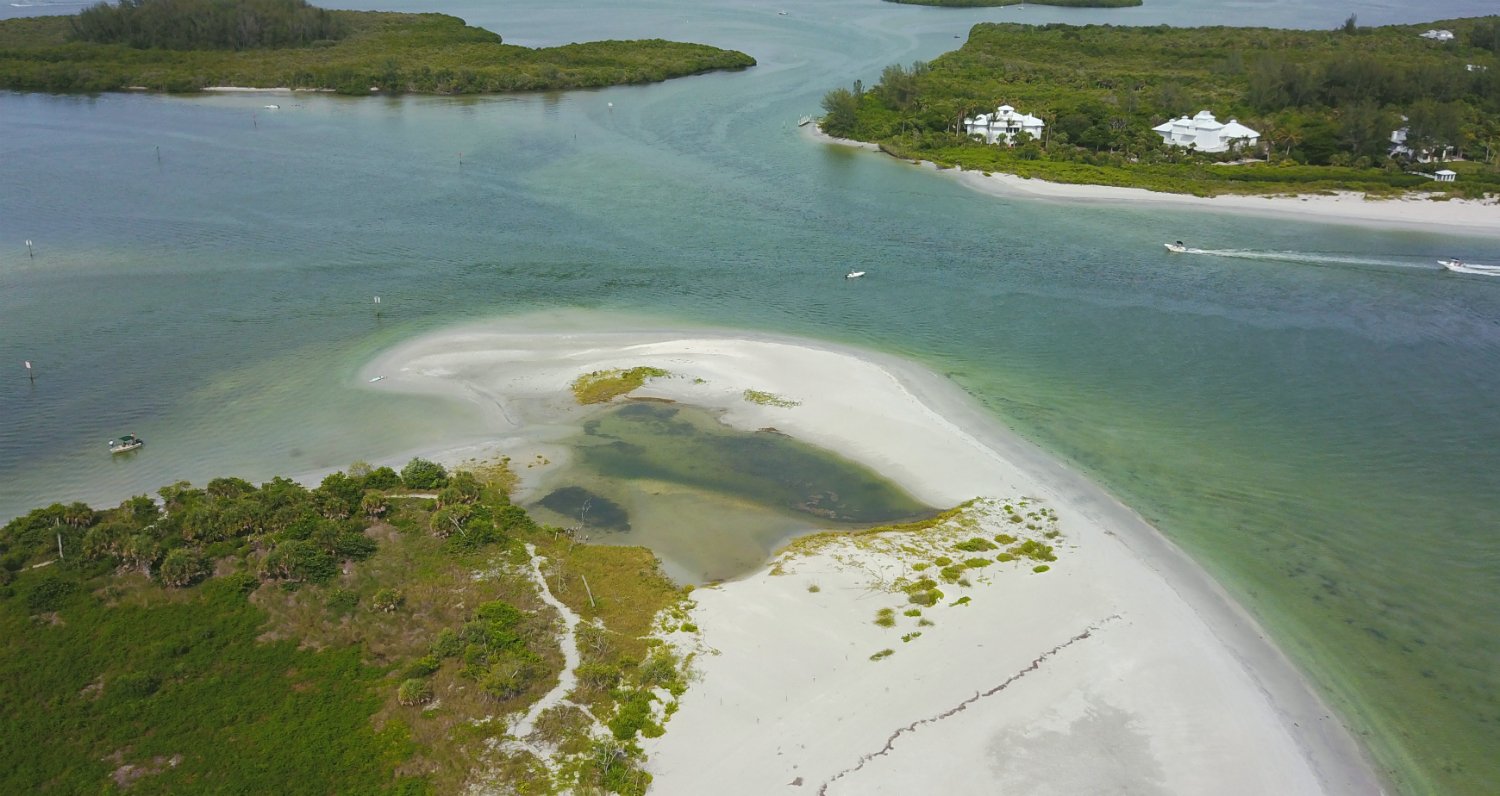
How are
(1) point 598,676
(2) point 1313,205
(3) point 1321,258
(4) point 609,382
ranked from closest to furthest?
(1) point 598,676, (4) point 609,382, (3) point 1321,258, (2) point 1313,205

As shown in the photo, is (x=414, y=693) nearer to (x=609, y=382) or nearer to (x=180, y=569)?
(x=180, y=569)

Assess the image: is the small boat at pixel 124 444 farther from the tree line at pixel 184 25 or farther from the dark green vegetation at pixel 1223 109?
the tree line at pixel 184 25

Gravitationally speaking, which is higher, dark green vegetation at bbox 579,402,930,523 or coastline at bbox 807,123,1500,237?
coastline at bbox 807,123,1500,237

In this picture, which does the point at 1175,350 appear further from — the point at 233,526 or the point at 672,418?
the point at 233,526

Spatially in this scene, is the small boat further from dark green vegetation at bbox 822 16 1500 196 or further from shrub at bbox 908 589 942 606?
dark green vegetation at bbox 822 16 1500 196

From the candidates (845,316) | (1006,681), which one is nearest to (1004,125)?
(845,316)

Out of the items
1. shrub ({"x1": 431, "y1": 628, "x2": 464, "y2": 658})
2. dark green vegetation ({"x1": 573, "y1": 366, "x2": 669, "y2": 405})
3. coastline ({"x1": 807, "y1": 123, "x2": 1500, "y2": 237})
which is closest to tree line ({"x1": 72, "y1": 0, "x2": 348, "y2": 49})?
coastline ({"x1": 807, "y1": 123, "x2": 1500, "y2": 237})
